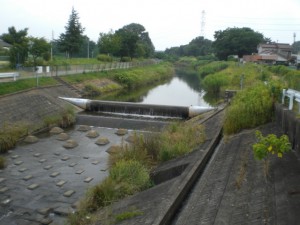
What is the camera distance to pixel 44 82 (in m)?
29.0

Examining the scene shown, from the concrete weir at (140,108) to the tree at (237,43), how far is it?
59665 millimetres

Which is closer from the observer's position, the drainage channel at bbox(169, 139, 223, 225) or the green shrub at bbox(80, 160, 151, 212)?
the drainage channel at bbox(169, 139, 223, 225)

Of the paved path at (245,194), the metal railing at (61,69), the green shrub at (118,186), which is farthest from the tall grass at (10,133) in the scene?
the paved path at (245,194)

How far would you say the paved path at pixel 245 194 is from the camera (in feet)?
22.9

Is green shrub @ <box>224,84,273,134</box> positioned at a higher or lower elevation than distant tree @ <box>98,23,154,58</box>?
lower

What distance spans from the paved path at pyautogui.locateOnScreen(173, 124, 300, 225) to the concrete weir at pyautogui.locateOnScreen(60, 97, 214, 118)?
518 inches

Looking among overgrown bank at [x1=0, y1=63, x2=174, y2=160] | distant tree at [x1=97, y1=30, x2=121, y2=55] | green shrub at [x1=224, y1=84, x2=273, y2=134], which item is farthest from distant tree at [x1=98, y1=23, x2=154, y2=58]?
green shrub at [x1=224, y1=84, x2=273, y2=134]

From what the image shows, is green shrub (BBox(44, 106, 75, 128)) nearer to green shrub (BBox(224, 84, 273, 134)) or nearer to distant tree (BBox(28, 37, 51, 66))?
distant tree (BBox(28, 37, 51, 66))

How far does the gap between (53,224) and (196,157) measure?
5.45m

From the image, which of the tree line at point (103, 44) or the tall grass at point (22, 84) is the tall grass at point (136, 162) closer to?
the tall grass at point (22, 84)

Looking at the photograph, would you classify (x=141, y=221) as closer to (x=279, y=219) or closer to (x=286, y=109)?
(x=279, y=219)

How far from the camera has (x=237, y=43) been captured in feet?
261

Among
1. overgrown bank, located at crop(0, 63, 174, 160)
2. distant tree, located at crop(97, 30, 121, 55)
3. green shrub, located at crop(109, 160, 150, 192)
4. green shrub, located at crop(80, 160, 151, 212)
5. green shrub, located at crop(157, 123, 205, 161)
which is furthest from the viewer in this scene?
distant tree, located at crop(97, 30, 121, 55)

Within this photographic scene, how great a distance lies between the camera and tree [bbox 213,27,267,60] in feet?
263
